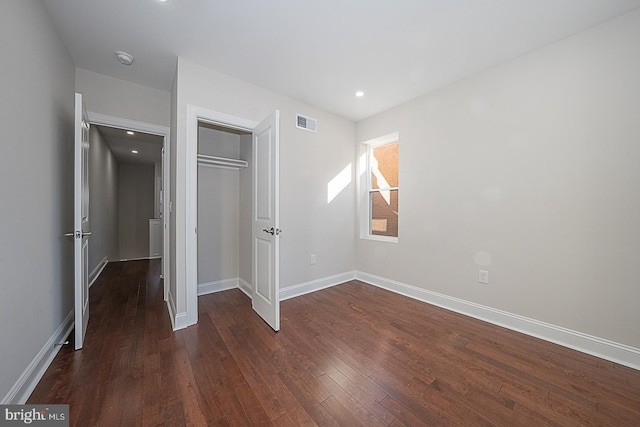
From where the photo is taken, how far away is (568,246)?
6.83 feet

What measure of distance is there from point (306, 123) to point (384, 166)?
4.52ft

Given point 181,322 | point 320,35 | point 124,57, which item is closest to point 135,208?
point 124,57

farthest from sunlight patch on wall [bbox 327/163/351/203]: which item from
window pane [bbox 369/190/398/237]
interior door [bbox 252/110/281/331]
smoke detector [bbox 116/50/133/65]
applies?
smoke detector [bbox 116/50/133/65]

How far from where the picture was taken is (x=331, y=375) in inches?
67.0

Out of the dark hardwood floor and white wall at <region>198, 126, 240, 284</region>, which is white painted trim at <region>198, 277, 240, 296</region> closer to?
white wall at <region>198, 126, 240, 284</region>

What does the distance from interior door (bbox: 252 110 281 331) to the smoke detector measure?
1.30 metres

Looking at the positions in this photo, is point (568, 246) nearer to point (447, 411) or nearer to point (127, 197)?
point (447, 411)

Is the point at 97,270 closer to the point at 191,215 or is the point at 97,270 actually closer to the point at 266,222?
the point at 191,215

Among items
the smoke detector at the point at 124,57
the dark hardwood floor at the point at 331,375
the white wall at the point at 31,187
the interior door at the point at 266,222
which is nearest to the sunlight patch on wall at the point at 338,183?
the interior door at the point at 266,222

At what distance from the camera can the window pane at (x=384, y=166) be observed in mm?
3619

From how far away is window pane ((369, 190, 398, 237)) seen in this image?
11.7 feet

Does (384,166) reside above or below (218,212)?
above

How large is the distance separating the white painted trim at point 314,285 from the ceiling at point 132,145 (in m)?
2.90

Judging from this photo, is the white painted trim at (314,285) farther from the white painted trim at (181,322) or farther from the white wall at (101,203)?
the white wall at (101,203)
